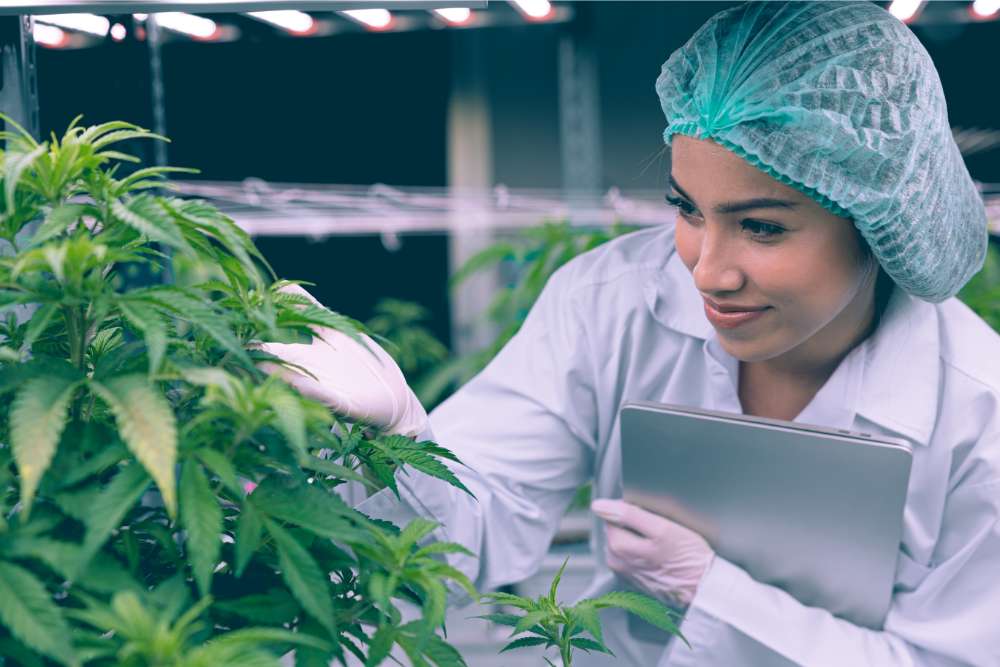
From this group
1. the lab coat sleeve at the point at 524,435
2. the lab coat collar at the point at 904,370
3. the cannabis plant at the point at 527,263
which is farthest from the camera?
the cannabis plant at the point at 527,263

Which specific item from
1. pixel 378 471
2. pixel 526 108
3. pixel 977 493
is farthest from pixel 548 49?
pixel 378 471

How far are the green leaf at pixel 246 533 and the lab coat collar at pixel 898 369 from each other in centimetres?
79

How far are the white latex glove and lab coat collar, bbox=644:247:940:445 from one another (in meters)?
0.45

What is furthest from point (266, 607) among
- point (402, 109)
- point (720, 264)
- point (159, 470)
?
point (402, 109)

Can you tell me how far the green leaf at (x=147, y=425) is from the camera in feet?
1.57

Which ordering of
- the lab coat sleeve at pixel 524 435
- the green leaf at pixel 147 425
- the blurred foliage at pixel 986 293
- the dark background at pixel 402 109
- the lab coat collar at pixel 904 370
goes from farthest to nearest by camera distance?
the dark background at pixel 402 109 < the blurred foliage at pixel 986 293 < the lab coat sleeve at pixel 524 435 < the lab coat collar at pixel 904 370 < the green leaf at pixel 147 425

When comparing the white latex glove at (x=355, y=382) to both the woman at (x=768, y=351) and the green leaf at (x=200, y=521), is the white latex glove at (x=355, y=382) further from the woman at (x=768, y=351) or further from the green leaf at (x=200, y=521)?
the green leaf at (x=200, y=521)

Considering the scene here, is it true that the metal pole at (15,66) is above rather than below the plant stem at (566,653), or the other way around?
above

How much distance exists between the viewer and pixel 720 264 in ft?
3.34

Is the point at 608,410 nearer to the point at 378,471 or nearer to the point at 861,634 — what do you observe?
the point at 861,634

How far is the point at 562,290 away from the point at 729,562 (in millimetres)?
429

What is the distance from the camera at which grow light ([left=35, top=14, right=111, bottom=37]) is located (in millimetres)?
981

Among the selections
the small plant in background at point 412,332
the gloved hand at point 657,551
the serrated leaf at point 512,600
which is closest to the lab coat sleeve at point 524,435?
the gloved hand at point 657,551

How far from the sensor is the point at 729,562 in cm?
116
